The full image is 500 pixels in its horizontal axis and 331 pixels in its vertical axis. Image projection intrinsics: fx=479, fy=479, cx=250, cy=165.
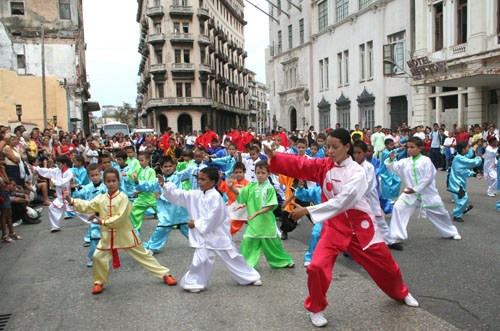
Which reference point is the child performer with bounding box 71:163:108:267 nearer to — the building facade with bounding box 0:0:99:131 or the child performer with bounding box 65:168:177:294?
the child performer with bounding box 65:168:177:294

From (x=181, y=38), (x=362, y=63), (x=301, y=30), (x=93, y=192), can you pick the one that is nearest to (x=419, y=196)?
(x=93, y=192)

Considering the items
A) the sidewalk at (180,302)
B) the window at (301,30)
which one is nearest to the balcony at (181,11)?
the window at (301,30)

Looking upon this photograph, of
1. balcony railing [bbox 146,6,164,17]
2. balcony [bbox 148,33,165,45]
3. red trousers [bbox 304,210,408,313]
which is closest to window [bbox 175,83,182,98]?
balcony [bbox 148,33,165,45]

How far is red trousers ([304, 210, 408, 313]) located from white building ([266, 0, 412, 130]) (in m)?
22.6

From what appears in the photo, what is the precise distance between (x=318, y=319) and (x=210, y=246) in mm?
1602

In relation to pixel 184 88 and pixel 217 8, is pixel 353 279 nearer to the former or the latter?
pixel 184 88

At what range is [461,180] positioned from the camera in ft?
29.7

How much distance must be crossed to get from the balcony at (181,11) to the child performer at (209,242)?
179 ft

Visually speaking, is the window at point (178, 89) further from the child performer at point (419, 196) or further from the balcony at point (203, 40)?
the child performer at point (419, 196)

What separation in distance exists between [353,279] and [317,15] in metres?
33.2

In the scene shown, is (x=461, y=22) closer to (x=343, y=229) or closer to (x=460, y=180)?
(x=460, y=180)

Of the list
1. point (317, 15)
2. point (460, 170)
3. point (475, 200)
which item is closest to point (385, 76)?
point (317, 15)

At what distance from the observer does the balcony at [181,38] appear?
5650 cm

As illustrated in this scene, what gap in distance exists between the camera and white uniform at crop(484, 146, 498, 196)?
38.9ft
